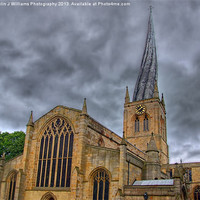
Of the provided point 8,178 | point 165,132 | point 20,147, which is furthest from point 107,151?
point 165,132

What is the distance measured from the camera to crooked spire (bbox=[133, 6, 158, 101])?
224 feet

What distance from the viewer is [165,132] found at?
217ft

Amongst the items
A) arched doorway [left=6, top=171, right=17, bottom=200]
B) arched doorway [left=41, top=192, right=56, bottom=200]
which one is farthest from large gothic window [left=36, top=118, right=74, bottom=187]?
arched doorway [left=6, top=171, right=17, bottom=200]

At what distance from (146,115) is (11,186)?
38282mm

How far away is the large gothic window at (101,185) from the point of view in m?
27.0

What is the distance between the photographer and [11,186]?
1289 inches

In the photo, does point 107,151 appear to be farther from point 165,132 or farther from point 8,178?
point 165,132

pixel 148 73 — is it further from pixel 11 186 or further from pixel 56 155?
pixel 11 186

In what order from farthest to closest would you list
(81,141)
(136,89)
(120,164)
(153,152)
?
1. (136,89)
2. (153,152)
3. (81,141)
4. (120,164)

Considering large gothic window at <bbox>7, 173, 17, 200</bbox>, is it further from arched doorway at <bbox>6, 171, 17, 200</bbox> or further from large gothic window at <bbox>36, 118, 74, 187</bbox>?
large gothic window at <bbox>36, 118, 74, 187</bbox>

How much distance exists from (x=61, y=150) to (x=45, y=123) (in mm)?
4360

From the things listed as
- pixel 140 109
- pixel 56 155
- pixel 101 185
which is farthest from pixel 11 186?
pixel 140 109

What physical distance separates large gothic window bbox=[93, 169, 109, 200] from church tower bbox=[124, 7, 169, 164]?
32693 millimetres

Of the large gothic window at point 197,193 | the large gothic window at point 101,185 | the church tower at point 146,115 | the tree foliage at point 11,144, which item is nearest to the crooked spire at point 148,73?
the church tower at point 146,115
